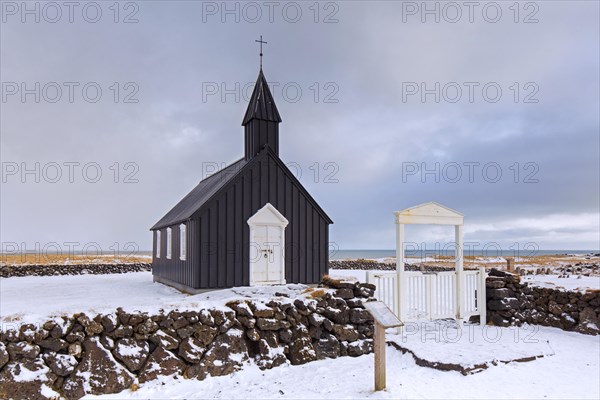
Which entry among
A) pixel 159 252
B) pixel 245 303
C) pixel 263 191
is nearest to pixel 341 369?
pixel 245 303

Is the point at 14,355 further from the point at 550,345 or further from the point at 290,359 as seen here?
the point at 550,345

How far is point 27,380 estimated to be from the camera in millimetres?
6328

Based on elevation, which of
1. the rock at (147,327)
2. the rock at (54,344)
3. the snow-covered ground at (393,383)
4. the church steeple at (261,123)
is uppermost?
the church steeple at (261,123)

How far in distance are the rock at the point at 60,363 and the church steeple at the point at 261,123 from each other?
10594 mm

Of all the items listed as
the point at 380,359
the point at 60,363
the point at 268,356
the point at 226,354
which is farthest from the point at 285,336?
the point at 60,363

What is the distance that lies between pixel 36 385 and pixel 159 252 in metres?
14.9

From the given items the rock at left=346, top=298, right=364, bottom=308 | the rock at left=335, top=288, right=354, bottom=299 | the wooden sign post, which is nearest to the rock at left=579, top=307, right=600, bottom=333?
the rock at left=346, top=298, right=364, bottom=308

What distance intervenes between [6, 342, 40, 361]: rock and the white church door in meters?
8.65

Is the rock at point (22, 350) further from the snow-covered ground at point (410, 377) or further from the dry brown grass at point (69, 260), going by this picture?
the dry brown grass at point (69, 260)

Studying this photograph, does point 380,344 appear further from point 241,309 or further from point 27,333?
point 27,333

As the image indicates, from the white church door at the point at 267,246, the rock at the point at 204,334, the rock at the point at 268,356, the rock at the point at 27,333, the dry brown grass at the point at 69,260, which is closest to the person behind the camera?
the rock at the point at 27,333

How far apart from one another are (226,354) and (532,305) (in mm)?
8963

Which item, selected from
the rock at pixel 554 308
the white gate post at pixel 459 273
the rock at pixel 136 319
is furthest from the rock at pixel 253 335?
the rock at pixel 554 308

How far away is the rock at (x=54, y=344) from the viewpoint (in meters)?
6.56
